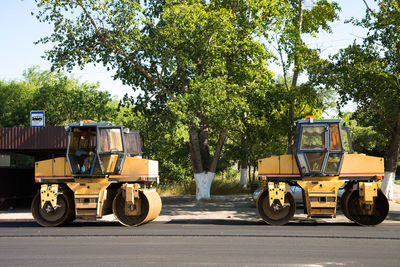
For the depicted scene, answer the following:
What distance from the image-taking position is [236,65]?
26.5 m

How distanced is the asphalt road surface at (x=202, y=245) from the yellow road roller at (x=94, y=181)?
512 mm

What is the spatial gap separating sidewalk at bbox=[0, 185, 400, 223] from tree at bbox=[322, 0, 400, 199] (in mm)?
3759

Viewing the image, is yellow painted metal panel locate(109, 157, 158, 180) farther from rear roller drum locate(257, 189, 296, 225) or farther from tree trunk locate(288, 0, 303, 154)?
tree trunk locate(288, 0, 303, 154)

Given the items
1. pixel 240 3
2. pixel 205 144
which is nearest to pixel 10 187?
pixel 205 144

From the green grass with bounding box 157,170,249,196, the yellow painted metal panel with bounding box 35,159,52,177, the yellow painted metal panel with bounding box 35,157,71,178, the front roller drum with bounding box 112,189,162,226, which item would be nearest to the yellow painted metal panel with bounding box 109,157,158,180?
the front roller drum with bounding box 112,189,162,226

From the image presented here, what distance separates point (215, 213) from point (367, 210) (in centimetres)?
658

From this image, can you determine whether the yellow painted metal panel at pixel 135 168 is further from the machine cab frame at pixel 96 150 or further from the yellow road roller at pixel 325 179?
the yellow road roller at pixel 325 179

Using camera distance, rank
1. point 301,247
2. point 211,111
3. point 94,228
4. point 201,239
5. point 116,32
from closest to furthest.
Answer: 1. point 301,247
2. point 201,239
3. point 94,228
4. point 211,111
5. point 116,32

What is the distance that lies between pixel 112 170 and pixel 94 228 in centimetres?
190

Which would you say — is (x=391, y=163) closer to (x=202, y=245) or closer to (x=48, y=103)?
(x=202, y=245)

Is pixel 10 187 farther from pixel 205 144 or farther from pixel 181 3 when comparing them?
pixel 181 3

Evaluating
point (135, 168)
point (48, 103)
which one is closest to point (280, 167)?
point (135, 168)

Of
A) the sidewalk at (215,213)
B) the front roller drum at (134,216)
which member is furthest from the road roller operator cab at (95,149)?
the sidewalk at (215,213)

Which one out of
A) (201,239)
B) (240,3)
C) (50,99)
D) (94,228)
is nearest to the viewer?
(201,239)
